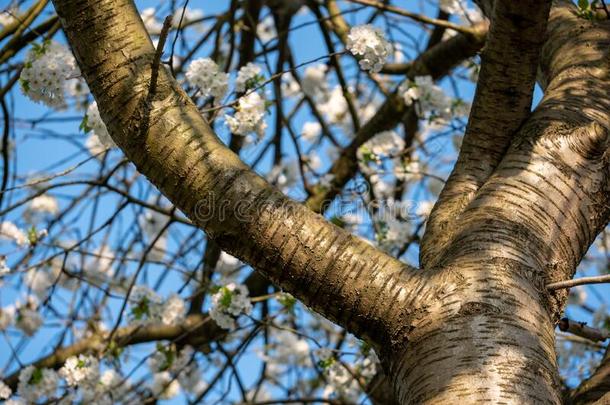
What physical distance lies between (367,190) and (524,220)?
6.32 ft

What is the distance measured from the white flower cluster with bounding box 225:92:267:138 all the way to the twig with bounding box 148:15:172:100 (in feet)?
3.79

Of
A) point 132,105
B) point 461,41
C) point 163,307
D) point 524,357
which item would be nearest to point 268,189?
point 132,105

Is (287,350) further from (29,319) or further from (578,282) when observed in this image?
(578,282)

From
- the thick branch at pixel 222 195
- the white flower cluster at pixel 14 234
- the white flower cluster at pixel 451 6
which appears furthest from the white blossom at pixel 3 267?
the white flower cluster at pixel 451 6

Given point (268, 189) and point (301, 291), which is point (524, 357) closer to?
point (301, 291)

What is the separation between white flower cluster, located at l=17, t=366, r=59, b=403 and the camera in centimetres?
289

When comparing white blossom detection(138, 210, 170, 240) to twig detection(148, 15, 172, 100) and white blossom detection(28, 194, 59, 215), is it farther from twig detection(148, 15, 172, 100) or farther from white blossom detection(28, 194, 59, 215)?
twig detection(148, 15, 172, 100)

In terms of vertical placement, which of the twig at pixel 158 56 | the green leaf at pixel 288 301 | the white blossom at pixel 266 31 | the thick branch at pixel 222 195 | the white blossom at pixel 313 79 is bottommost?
the thick branch at pixel 222 195

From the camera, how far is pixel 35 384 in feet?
9.53

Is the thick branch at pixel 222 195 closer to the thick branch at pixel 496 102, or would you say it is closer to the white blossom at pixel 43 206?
the thick branch at pixel 496 102

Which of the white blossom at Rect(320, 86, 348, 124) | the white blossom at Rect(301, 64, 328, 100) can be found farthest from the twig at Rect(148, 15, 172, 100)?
the white blossom at Rect(320, 86, 348, 124)

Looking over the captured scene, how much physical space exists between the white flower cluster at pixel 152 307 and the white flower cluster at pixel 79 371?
9.9 inches

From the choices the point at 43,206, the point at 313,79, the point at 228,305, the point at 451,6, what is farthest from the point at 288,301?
the point at 43,206

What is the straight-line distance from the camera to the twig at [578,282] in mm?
1300
